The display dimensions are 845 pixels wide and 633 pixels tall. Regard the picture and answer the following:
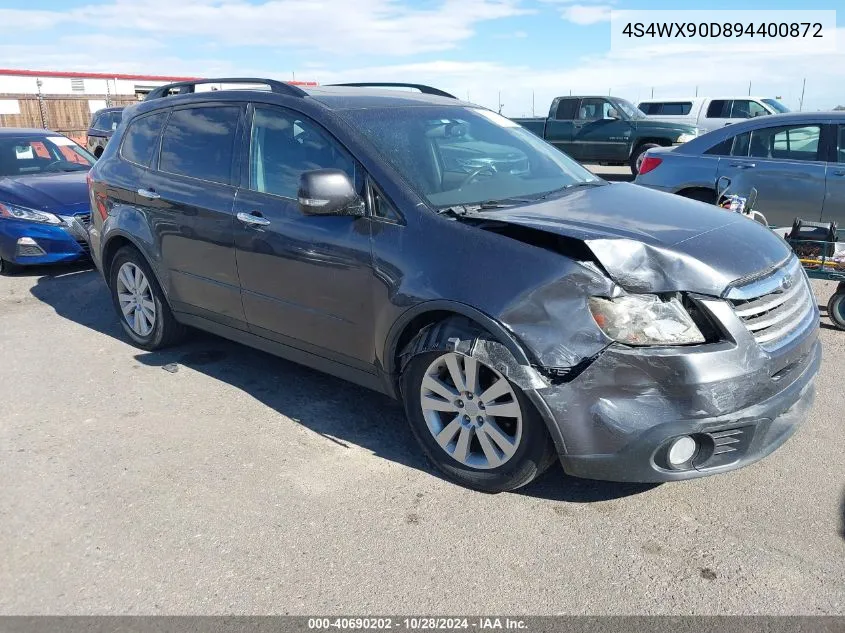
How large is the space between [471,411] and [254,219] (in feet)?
5.61

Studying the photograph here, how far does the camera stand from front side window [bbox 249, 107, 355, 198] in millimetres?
3832

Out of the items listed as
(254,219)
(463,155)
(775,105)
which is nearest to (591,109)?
(775,105)

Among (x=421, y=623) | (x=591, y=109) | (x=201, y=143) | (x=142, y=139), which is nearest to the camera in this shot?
(x=421, y=623)

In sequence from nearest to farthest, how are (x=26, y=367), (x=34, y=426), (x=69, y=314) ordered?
(x=34, y=426) → (x=26, y=367) → (x=69, y=314)

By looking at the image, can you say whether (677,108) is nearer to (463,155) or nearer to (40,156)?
(40,156)

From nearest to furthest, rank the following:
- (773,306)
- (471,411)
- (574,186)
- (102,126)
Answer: (773,306) < (471,411) < (574,186) < (102,126)

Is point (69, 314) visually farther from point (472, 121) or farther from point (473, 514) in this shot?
point (473, 514)

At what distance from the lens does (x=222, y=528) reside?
10.4 ft

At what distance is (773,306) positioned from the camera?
10.1 feet

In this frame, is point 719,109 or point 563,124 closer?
point 719,109

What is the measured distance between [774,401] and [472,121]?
238 centimetres

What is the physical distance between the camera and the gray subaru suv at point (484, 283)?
9.53 feet

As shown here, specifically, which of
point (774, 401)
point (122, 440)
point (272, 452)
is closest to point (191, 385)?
point (122, 440)

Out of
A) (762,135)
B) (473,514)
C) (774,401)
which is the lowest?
(473,514)
